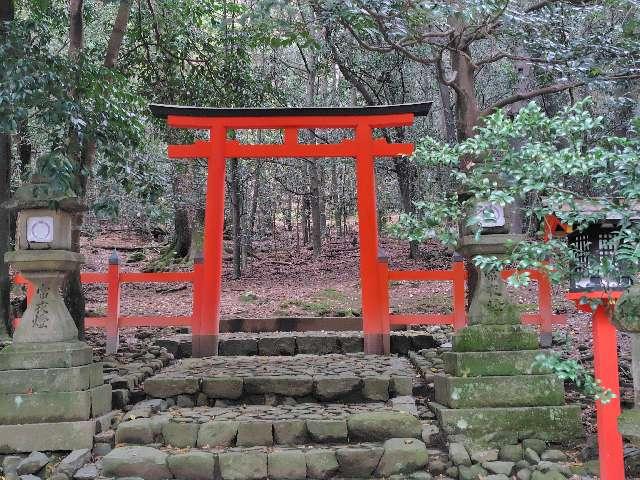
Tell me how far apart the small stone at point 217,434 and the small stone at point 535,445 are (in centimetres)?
253

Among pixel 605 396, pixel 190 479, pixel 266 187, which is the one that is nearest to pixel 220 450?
pixel 190 479

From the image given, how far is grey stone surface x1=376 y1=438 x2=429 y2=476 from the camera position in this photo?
15.3ft

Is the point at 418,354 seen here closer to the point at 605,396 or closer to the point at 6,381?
the point at 605,396

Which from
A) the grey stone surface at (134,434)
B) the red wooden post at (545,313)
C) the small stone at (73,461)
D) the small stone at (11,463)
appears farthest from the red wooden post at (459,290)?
the small stone at (11,463)

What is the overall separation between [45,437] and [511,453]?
4094 millimetres

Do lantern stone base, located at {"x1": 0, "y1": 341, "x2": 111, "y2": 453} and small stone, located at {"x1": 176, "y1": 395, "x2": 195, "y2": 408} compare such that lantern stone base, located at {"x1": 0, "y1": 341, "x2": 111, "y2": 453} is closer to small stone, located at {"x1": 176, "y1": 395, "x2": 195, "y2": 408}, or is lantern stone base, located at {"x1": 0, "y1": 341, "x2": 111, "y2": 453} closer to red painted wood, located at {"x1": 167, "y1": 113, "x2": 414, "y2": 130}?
small stone, located at {"x1": 176, "y1": 395, "x2": 195, "y2": 408}

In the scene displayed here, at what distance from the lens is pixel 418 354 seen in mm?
7906

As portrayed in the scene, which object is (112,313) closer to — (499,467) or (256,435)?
(256,435)

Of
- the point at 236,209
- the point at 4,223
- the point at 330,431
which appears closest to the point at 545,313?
the point at 330,431

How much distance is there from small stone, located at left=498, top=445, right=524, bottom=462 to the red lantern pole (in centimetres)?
74

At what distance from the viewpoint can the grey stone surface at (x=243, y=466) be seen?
4.63m

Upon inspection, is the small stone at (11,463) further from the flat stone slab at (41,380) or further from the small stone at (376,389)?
the small stone at (376,389)

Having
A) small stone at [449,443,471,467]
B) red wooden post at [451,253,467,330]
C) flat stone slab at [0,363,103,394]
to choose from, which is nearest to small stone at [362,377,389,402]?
small stone at [449,443,471,467]

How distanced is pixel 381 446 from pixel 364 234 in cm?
364
